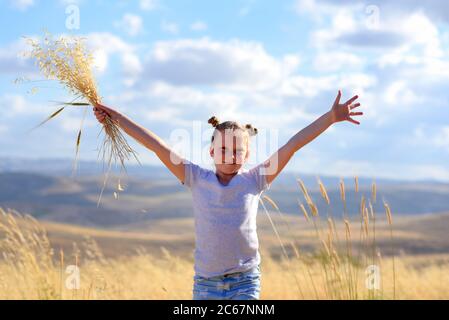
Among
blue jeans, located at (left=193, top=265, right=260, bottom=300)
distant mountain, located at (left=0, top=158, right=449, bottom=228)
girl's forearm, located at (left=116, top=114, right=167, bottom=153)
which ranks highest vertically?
distant mountain, located at (left=0, top=158, right=449, bottom=228)

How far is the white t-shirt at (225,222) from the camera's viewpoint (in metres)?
3.41

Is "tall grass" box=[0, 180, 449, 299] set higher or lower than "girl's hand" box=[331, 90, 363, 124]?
lower

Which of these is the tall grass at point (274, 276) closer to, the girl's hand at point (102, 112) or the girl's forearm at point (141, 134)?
the girl's forearm at point (141, 134)

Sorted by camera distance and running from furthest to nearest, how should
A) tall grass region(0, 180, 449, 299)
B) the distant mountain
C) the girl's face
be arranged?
1. the distant mountain
2. tall grass region(0, 180, 449, 299)
3. the girl's face

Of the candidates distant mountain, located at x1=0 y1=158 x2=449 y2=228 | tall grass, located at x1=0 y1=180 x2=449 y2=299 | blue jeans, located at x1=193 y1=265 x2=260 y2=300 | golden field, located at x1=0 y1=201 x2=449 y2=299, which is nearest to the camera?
blue jeans, located at x1=193 y1=265 x2=260 y2=300

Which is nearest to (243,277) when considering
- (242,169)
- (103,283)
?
(242,169)

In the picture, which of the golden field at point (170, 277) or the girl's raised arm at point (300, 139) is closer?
the girl's raised arm at point (300, 139)

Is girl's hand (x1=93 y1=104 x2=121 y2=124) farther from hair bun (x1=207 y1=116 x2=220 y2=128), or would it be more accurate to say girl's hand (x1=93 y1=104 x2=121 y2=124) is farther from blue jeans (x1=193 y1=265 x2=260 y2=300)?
blue jeans (x1=193 y1=265 x2=260 y2=300)

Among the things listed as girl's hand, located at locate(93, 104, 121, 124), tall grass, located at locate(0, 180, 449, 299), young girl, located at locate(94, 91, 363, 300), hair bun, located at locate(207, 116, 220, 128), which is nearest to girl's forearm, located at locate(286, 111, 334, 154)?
young girl, located at locate(94, 91, 363, 300)

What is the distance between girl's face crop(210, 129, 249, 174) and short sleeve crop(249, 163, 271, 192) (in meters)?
0.09

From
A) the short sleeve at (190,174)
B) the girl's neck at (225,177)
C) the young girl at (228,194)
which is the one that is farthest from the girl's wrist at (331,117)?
the short sleeve at (190,174)

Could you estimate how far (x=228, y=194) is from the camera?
139 inches

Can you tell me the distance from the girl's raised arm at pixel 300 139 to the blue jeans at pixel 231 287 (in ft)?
1.91

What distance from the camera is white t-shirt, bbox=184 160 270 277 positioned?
341cm
